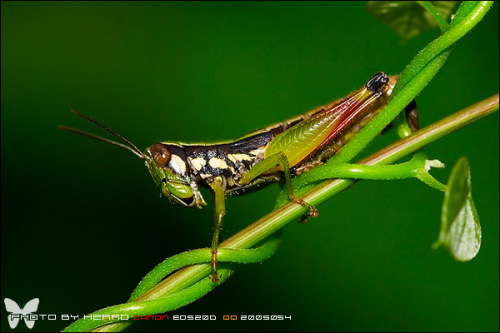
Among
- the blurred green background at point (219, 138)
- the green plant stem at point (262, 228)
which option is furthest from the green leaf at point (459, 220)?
the blurred green background at point (219, 138)

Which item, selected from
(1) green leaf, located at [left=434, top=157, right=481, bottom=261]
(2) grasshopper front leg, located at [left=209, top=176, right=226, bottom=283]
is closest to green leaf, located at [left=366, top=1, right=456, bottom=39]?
(2) grasshopper front leg, located at [left=209, top=176, right=226, bottom=283]

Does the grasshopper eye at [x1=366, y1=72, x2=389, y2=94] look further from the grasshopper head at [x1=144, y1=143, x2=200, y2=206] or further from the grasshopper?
the grasshopper head at [x1=144, y1=143, x2=200, y2=206]

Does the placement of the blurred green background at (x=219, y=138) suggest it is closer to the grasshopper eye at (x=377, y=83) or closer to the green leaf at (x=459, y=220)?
the grasshopper eye at (x=377, y=83)

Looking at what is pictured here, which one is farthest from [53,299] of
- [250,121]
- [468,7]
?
[468,7]

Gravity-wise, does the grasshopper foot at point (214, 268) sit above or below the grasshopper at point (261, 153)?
below

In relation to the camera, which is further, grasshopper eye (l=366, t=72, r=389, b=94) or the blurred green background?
the blurred green background

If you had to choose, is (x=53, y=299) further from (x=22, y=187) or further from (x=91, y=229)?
(x=22, y=187)

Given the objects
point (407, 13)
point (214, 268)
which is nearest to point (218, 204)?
point (214, 268)
